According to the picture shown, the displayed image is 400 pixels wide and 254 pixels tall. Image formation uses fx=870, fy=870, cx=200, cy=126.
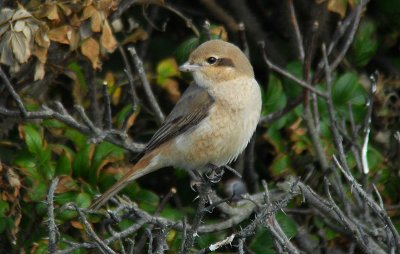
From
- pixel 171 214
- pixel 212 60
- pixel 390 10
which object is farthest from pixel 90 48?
pixel 390 10

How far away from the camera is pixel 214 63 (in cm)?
476

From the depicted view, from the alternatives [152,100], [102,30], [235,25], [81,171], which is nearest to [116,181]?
[81,171]

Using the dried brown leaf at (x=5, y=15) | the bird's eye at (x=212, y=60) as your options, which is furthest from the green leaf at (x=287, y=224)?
the dried brown leaf at (x=5, y=15)

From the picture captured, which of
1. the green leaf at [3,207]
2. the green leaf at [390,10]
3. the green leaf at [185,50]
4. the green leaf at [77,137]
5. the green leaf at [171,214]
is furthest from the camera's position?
the green leaf at [390,10]

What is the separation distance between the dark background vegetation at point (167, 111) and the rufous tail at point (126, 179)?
2.7 inches

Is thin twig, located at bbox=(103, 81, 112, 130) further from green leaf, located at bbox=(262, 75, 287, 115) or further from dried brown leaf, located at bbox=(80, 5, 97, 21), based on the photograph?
green leaf, located at bbox=(262, 75, 287, 115)

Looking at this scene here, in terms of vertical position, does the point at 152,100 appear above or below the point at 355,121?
above

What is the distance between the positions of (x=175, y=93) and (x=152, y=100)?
0.47 m

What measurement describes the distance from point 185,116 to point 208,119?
16 cm

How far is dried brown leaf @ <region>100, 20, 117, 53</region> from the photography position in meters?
4.51

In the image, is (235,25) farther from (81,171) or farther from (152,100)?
(81,171)

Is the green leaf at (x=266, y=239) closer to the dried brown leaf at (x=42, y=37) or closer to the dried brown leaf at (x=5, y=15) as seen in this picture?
the dried brown leaf at (x=42, y=37)

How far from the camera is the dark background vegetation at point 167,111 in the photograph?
4441mm

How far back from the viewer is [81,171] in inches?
186
